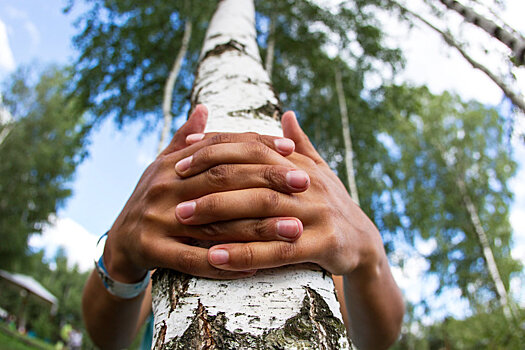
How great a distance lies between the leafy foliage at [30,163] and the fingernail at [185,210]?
491 inches

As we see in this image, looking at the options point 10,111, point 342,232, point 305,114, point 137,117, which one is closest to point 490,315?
point 305,114

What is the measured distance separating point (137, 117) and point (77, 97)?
3.95 ft

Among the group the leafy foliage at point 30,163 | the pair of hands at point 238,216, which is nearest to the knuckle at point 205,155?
the pair of hands at point 238,216

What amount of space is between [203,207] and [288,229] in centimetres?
18

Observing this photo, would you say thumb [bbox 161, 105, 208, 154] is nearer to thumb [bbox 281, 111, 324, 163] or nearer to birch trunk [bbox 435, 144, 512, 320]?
thumb [bbox 281, 111, 324, 163]

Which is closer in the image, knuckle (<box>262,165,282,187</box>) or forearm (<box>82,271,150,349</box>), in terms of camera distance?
knuckle (<box>262,165,282,187</box>)

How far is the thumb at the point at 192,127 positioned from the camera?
87 cm

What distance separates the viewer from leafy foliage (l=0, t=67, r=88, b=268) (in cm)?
1238

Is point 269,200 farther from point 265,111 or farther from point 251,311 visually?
point 265,111

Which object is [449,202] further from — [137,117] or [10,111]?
[10,111]

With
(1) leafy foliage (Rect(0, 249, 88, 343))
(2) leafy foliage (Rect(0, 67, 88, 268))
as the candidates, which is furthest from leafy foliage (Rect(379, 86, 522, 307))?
(1) leafy foliage (Rect(0, 249, 88, 343))

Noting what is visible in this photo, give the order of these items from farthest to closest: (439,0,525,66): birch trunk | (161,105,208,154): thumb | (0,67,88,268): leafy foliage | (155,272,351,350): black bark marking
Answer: (0,67,88,268): leafy foliage
(439,0,525,66): birch trunk
(161,105,208,154): thumb
(155,272,351,350): black bark marking

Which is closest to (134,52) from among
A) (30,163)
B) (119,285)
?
(119,285)

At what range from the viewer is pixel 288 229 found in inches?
23.7
